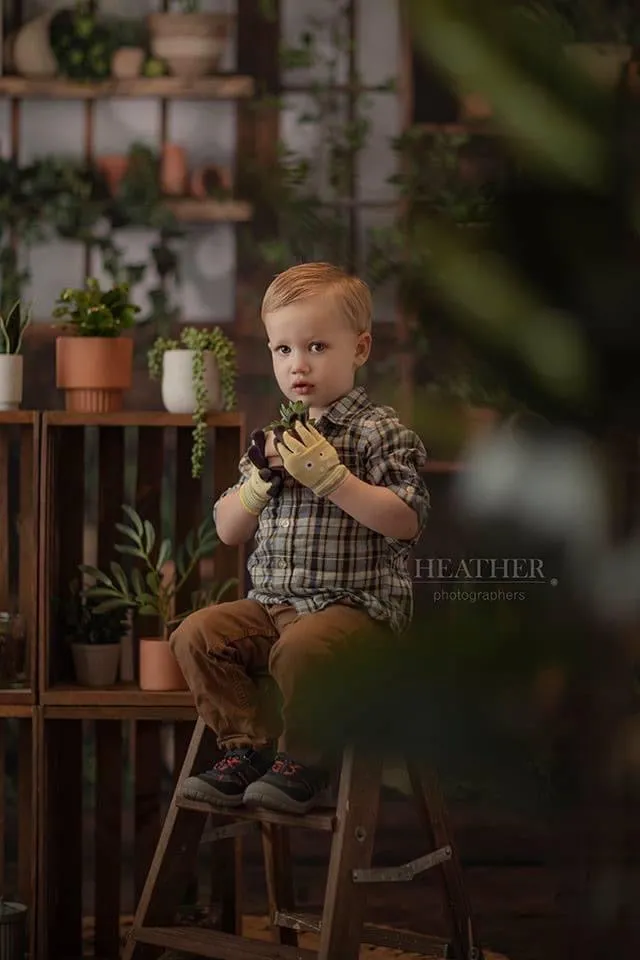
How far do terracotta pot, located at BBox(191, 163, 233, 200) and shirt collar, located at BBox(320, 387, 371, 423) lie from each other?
194cm

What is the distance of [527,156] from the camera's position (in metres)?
0.24

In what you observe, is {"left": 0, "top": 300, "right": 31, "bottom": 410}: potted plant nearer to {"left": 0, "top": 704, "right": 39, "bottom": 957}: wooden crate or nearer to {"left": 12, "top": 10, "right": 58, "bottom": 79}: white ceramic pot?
{"left": 0, "top": 704, "right": 39, "bottom": 957}: wooden crate

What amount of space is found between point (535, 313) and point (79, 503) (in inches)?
97.8

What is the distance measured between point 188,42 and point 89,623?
170 cm

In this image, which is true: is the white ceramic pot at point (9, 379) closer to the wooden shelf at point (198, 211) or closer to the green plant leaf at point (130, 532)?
the green plant leaf at point (130, 532)

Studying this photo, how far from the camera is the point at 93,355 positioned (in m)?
2.56

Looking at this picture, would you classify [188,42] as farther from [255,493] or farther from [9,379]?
[255,493]

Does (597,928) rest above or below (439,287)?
below

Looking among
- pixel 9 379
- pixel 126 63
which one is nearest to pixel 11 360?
pixel 9 379

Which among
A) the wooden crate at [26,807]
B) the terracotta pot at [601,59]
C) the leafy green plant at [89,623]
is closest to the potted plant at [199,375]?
the leafy green plant at [89,623]

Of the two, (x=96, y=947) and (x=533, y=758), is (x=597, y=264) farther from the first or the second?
(x=96, y=947)

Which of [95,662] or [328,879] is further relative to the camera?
[95,662]

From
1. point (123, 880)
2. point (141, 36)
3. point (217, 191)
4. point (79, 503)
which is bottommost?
point (123, 880)

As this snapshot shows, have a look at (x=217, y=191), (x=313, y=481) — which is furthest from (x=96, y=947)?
(x=217, y=191)
